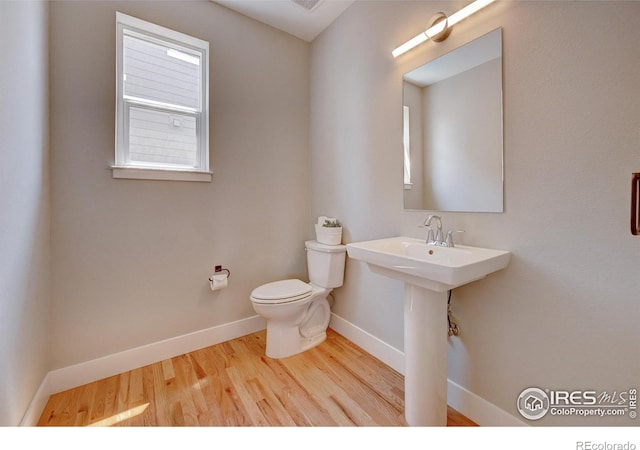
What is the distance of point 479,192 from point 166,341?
7.36 feet

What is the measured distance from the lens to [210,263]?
6.83ft

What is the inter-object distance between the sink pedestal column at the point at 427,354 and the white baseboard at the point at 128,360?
1443 millimetres

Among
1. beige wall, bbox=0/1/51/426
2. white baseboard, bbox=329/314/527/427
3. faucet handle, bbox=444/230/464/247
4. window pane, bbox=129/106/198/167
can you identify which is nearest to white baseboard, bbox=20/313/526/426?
white baseboard, bbox=329/314/527/427

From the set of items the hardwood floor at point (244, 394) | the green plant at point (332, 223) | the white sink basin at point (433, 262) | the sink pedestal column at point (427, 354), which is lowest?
the hardwood floor at point (244, 394)

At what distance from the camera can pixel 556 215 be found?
3.64 feet

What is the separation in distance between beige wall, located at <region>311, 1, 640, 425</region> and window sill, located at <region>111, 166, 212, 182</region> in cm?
152

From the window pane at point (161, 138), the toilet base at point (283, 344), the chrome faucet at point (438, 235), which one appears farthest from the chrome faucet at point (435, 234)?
the window pane at point (161, 138)

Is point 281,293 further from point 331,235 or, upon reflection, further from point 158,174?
point 158,174

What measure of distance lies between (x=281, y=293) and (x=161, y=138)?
1412 mm

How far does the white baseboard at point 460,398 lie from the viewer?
1.28 m

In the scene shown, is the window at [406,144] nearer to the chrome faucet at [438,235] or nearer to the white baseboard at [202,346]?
the chrome faucet at [438,235]

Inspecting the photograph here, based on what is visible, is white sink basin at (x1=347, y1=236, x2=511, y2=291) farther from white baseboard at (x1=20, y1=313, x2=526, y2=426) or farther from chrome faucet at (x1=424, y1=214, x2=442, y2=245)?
white baseboard at (x1=20, y1=313, x2=526, y2=426)

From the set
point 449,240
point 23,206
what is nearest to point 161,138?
point 23,206

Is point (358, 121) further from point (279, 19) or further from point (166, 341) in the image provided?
point (166, 341)
